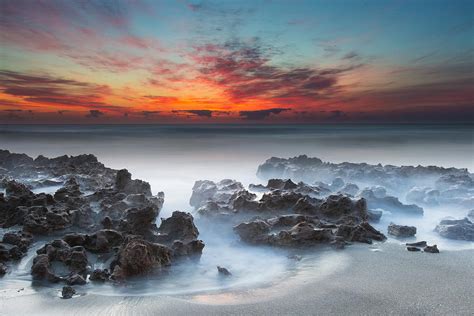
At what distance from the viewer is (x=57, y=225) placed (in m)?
5.55

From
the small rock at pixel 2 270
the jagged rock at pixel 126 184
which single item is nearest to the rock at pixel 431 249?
the jagged rock at pixel 126 184

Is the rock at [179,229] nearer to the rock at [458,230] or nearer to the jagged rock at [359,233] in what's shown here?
the jagged rock at [359,233]

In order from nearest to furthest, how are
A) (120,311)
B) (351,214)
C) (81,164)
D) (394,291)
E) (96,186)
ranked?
1. (120,311)
2. (394,291)
3. (351,214)
4. (96,186)
5. (81,164)

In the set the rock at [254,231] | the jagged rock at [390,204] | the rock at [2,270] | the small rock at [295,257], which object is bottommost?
the rock at [2,270]

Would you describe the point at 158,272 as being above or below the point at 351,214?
below

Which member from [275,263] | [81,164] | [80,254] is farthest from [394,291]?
[81,164]

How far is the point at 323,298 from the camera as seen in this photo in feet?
12.6

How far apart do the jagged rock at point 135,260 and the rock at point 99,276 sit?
85mm

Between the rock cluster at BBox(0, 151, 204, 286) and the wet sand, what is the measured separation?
40cm

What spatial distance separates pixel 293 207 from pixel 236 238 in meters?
1.22

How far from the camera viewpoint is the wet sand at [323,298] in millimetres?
3574

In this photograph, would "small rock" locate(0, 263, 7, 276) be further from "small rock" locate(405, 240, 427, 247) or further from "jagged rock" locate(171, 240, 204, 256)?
"small rock" locate(405, 240, 427, 247)

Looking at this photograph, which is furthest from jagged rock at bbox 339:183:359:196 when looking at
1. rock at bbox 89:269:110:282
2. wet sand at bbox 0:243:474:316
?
rock at bbox 89:269:110:282

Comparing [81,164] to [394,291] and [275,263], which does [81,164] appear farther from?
[394,291]
